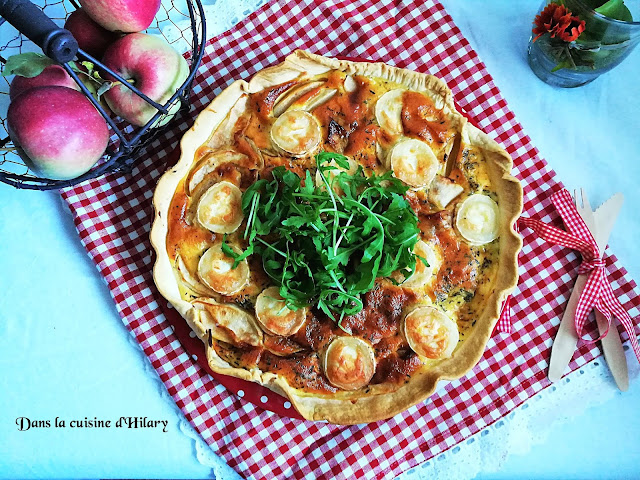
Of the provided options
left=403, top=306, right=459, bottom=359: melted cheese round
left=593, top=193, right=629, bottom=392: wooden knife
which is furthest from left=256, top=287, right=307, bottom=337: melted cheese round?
left=593, top=193, right=629, bottom=392: wooden knife

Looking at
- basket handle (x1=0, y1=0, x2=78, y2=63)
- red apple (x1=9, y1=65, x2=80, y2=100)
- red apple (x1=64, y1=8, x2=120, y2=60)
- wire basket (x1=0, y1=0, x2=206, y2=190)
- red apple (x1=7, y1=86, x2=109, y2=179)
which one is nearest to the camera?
basket handle (x1=0, y1=0, x2=78, y2=63)

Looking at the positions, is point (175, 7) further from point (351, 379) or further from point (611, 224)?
point (611, 224)

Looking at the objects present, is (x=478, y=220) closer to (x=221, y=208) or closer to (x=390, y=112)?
(x=390, y=112)

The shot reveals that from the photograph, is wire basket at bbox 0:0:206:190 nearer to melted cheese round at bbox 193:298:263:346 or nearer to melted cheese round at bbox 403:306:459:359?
melted cheese round at bbox 193:298:263:346

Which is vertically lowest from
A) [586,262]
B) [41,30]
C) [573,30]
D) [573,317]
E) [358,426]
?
[358,426]

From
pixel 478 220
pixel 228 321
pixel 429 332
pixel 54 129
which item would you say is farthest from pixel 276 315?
pixel 54 129

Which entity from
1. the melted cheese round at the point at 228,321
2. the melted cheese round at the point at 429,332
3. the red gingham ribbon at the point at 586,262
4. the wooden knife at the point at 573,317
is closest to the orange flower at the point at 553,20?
the red gingham ribbon at the point at 586,262

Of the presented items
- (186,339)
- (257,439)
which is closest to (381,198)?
(186,339)
